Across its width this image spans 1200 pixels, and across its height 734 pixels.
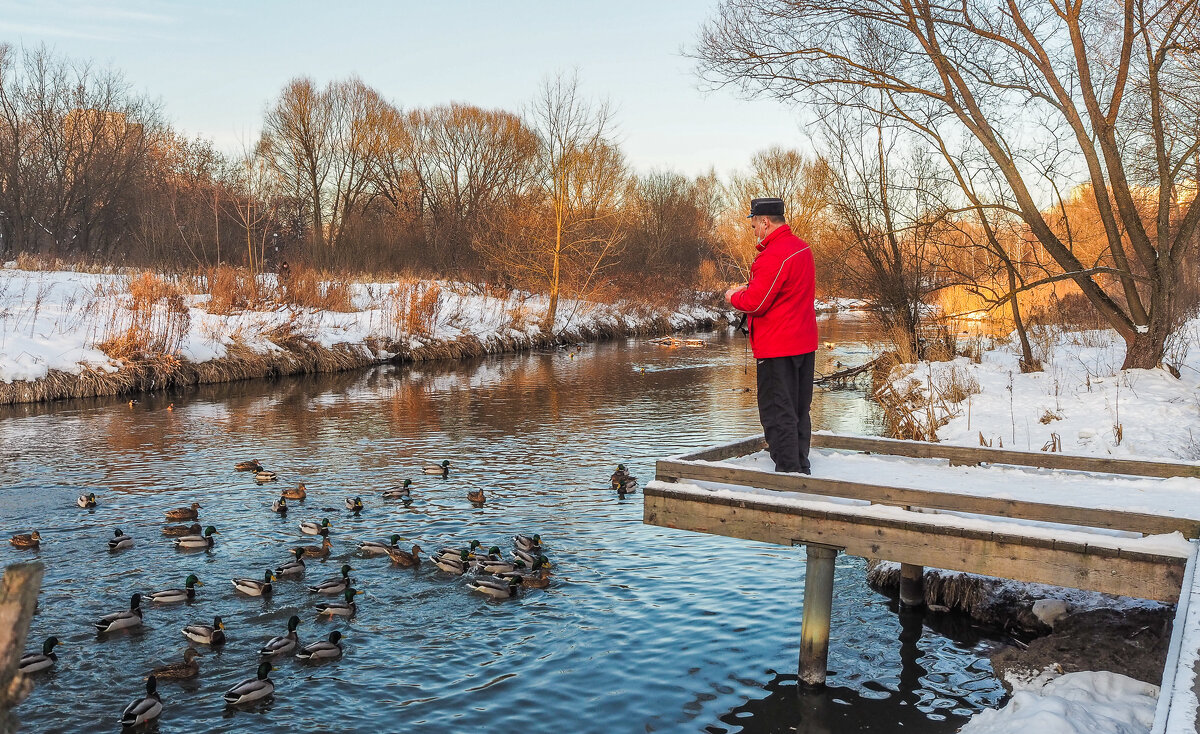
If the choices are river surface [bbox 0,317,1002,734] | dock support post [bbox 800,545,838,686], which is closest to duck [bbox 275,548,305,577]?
river surface [bbox 0,317,1002,734]

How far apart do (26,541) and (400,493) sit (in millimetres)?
4232

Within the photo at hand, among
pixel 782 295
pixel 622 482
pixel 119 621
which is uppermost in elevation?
pixel 782 295

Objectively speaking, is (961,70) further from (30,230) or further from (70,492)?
(30,230)

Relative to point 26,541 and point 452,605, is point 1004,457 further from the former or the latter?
point 26,541

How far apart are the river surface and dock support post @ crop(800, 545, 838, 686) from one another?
0.18 meters

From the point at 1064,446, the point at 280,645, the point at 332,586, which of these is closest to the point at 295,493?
the point at 332,586

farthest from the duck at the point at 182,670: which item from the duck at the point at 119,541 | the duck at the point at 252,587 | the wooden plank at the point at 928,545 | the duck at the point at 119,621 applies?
the wooden plank at the point at 928,545

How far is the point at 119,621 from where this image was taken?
742cm

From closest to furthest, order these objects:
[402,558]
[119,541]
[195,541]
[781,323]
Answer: [781,323], [402,558], [119,541], [195,541]

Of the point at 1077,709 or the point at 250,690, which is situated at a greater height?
the point at 1077,709

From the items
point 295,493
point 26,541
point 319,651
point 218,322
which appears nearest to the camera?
point 319,651

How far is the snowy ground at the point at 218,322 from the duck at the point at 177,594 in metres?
13.3

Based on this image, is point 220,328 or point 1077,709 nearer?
point 1077,709

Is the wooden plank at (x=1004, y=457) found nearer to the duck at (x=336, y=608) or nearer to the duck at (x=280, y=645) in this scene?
the duck at (x=336, y=608)
